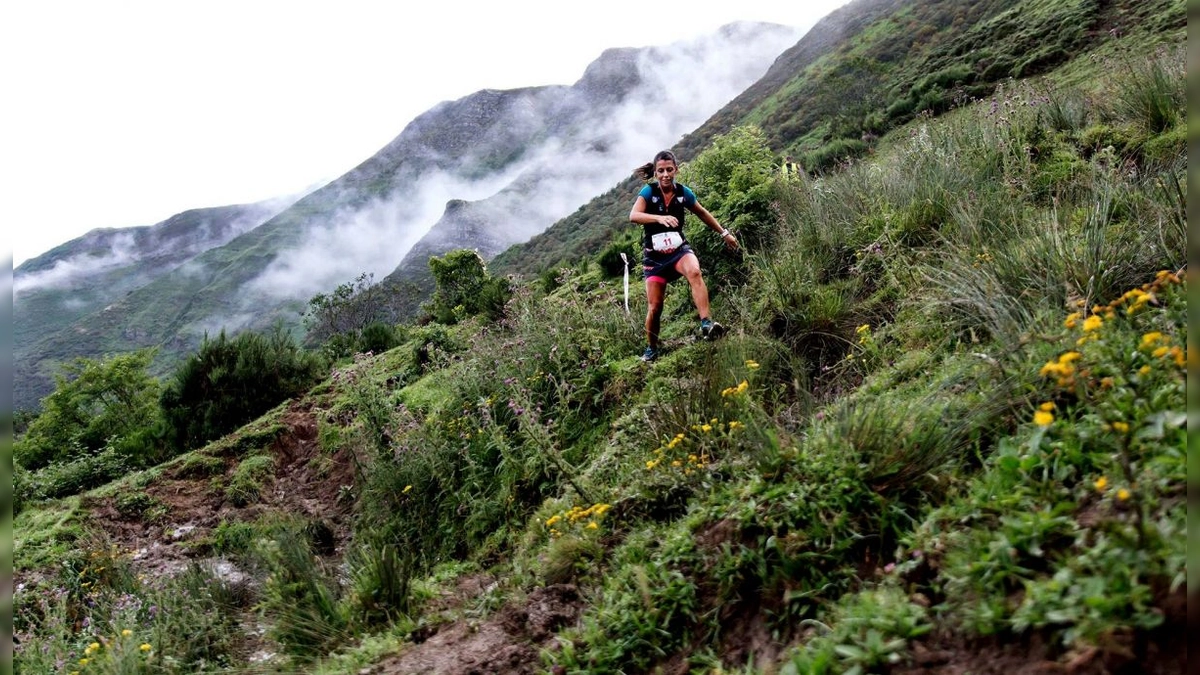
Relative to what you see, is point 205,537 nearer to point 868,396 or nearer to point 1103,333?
point 868,396

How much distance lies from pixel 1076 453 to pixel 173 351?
471 feet

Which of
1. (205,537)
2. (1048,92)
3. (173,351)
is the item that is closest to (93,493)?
(205,537)

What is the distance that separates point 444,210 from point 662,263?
157376mm

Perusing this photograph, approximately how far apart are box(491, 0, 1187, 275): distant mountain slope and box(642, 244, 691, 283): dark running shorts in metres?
6.25

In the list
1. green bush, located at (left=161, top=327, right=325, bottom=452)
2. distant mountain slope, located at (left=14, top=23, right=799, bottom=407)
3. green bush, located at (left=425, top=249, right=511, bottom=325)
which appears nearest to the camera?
green bush, located at (left=161, top=327, right=325, bottom=452)

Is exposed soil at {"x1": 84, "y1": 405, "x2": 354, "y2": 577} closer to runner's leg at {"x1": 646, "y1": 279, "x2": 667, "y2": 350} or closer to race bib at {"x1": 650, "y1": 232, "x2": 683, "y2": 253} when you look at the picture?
runner's leg at {"x1": 646, "y1": 279, "x2": 667, "y2": 350}

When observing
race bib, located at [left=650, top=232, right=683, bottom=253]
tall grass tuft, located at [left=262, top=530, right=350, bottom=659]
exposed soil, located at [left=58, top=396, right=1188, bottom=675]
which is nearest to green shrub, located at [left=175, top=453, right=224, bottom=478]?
exposed soil, located at [left=58, top=396, right=1188, bottom=675]

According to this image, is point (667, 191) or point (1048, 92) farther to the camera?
point (1048, 92)

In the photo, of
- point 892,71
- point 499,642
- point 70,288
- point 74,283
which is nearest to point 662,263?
point 499,642

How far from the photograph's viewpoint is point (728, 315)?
6.22 metres

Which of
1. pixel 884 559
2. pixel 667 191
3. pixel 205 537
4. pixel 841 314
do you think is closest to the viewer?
pixel 884 559

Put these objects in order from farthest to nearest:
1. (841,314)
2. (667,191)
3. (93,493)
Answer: (93,493) < (667,191) < (841,314)

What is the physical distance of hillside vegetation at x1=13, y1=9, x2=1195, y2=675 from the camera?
6.10ft

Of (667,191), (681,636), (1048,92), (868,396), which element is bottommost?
(681,636)
